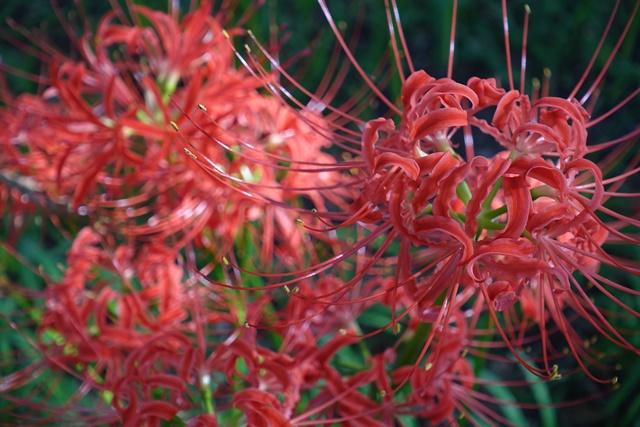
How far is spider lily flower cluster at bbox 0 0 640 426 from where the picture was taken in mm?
635

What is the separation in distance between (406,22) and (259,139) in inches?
57.9

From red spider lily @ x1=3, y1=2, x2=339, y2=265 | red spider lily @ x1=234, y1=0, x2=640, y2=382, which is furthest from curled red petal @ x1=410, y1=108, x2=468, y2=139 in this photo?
red spider lily @ x1=3, y1=2, x2=339, y2=265

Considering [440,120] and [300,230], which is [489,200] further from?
[300,230]

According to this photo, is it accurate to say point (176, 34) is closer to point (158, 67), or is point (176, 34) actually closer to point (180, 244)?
point (158, 67)

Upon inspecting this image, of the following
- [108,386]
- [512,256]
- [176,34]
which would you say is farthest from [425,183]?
[176,34]

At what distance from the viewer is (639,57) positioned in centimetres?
222

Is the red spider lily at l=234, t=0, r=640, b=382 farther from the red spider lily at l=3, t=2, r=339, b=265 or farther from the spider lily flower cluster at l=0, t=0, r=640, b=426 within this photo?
the red spider lily at l=3, t=2, r=339, b=265

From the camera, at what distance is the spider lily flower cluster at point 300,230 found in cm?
63

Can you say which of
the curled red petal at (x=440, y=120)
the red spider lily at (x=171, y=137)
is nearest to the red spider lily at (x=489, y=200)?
the curled red petal at (x=440, y=120)

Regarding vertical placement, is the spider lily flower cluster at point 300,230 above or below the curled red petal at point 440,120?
below

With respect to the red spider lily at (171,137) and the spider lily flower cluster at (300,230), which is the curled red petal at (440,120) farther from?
the red spider lily at (171,137)

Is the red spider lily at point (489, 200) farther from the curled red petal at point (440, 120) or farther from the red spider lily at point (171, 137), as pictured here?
the red spider lily at point (171, 137)

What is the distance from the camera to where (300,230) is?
1.16 m

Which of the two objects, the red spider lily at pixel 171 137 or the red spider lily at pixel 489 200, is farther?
the red spider lily at pixel 171 137
